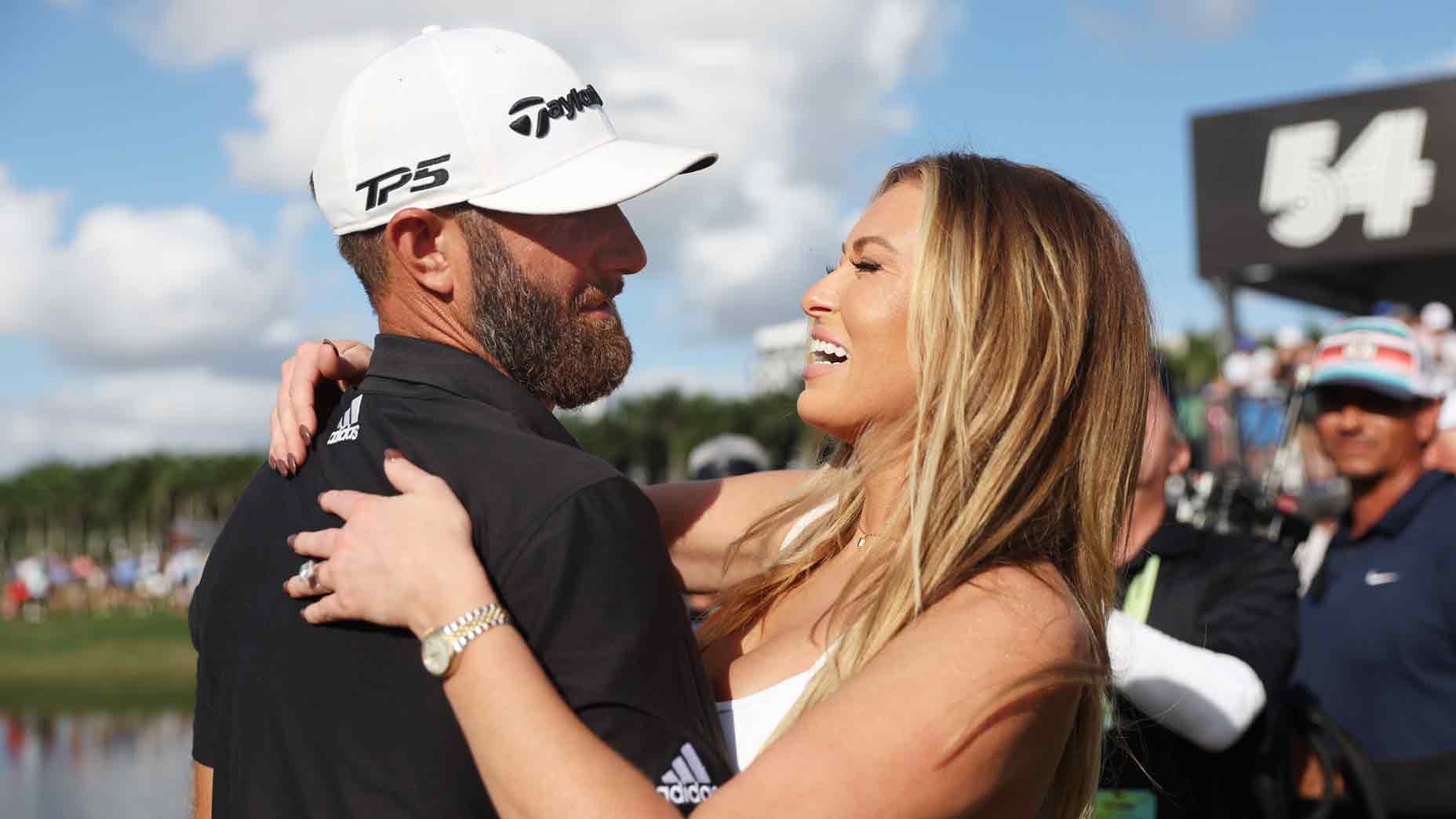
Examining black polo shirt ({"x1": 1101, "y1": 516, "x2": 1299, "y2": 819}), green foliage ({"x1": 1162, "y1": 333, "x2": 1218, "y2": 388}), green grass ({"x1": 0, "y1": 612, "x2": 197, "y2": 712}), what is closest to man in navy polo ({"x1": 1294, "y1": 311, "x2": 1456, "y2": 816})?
black polo shirt ({"x1": 1101, "y1": 516, "x2": 1299, "y2": 819})

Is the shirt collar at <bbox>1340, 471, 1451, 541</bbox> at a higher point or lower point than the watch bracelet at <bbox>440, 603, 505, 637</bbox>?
lower

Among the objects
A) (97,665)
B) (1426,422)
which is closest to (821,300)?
(1426,422)

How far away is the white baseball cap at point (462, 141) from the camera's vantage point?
6.88 ft

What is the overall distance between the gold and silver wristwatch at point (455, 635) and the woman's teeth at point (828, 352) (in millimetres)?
891

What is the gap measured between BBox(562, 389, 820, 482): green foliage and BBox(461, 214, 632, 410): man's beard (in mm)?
43926

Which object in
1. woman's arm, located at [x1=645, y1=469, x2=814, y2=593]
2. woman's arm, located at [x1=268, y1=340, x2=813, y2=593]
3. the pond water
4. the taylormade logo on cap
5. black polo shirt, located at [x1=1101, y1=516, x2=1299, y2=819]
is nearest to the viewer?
the taylormade logo on cap

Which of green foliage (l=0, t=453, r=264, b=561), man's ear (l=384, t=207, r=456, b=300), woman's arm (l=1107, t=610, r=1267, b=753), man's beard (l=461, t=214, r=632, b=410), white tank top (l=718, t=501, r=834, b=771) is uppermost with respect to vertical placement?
man's ear (l=384, t=207, r=456, b=300)

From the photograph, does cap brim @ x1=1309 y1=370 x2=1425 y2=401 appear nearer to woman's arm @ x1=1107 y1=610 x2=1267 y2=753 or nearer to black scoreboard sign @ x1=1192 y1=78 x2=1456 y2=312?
woman's arm @ x1=1107 y1=610 x2=1267 y2=753

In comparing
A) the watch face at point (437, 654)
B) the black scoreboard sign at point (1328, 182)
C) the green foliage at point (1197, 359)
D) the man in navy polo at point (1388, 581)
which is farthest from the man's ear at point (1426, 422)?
the green foliage at point (1197, 359)

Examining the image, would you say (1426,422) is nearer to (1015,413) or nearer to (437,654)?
(1015,413)

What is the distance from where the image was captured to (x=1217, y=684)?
11.3ft

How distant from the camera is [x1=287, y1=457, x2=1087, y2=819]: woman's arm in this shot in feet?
5.45

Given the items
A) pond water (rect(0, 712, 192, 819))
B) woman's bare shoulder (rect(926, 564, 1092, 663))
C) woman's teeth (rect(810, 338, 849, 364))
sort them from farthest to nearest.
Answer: pond water (rect(0, 712, 192, 819)), woman's teeth (rect(810, 338, 849, 364)), woman's bare shoulder (rect(926, 564, 1092, 663))

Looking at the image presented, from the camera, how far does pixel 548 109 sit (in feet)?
7.25
